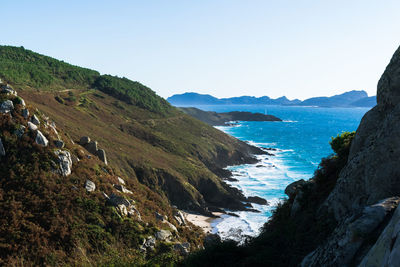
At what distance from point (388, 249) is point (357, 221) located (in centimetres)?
180

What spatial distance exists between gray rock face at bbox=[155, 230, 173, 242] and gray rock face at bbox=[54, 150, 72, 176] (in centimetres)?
916

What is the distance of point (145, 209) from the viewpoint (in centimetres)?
2977

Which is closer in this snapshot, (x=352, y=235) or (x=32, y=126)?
(x=352, y=235)

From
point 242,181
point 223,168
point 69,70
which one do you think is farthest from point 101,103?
point 242,181

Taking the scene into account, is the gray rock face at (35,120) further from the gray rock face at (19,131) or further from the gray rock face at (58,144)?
the gray rock face at (58,144)

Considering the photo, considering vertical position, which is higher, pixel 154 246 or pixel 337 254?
pixel 337 254

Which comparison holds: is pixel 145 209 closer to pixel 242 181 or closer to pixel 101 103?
pixel 242 181

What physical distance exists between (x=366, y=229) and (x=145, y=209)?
83.8 feet

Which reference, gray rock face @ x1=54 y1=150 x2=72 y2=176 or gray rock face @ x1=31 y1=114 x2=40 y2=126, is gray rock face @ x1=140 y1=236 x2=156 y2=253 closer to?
A: gray rock face @ x1=54 y1=150 x2=72 y2=176

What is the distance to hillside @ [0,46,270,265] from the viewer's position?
748 inches

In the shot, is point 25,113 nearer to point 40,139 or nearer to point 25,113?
point 25,113

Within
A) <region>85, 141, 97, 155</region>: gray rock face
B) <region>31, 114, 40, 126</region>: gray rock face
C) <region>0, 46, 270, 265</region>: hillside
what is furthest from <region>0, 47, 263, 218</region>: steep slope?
<region>31, 114, 40, 126</region>: gray rock face

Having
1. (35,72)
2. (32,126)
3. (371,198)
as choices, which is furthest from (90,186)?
(35,72)

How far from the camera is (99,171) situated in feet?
95.3
